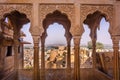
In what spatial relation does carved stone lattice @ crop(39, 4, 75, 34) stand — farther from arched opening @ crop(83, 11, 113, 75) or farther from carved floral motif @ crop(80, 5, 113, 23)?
arched opening @ crop(83, 11, 113, 75)

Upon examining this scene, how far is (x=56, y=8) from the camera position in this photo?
802 cm

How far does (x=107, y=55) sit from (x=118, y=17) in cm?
742

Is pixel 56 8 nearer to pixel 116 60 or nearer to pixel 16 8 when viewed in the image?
pixel 16 8

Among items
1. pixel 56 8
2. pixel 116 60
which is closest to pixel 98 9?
pixel 56 8

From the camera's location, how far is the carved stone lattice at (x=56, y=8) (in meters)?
8.02

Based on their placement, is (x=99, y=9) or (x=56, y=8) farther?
(x=99, y=9)

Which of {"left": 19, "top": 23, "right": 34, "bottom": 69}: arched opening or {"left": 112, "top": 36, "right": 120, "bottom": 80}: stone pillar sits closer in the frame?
{"left": 112, "top": 36, "right": 120, "bottom": 80}: stone pillar

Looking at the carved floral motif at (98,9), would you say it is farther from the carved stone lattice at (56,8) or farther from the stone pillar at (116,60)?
the stone pillar at (116,60)

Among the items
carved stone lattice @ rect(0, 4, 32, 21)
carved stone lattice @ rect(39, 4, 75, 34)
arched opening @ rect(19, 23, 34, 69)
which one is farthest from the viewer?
arched opening @ rect(19, 23, 34, 69)

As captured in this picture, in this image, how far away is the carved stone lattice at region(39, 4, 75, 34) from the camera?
8016 millimetres

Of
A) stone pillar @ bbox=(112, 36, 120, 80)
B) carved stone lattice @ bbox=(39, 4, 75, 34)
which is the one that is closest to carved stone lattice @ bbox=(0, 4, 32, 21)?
carved stone lattice @ bbox=(39, 4, 75, 34)

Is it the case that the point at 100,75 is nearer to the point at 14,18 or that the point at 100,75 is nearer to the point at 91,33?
the point at 91,33

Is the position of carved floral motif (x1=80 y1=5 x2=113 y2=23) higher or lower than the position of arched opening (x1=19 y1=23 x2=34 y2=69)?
higher

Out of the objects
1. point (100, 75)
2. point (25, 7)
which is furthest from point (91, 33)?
point (25, 7)
